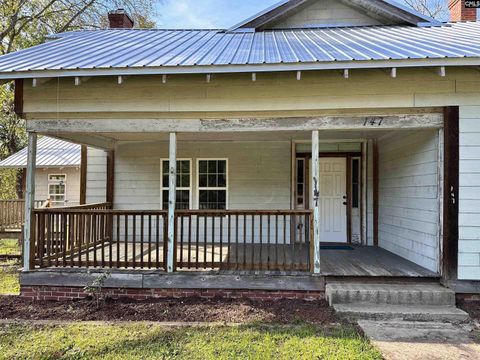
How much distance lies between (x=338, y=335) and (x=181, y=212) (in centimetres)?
264

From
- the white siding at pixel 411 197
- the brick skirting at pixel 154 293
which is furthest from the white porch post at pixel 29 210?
the white siding at pixel 411 197

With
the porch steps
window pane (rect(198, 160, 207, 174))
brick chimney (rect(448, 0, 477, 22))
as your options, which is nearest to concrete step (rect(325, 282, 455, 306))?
the porch steps

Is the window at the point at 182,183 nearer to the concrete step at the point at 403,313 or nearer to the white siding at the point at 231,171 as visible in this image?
the white siding at the point at 231,171

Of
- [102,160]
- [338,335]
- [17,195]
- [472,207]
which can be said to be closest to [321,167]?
[472,207]

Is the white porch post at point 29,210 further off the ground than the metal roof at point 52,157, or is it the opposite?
the metal roof at point 52,157

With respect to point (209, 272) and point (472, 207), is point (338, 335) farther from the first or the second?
point (472, 207)

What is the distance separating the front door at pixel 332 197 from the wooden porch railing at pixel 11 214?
8.03m

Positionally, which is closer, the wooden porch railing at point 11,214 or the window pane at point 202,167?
the window pane at point 202,167

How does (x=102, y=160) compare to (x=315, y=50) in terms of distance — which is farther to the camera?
(x=102, y=160)

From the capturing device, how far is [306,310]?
171 inches

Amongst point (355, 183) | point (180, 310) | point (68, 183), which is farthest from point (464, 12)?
point (68, 183)

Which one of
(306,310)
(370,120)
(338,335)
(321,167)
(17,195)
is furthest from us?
(17,195)

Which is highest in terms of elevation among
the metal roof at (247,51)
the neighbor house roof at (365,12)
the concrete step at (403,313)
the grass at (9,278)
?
the neighbor house roof at (365,12)

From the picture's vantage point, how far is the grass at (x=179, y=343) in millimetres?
3229
